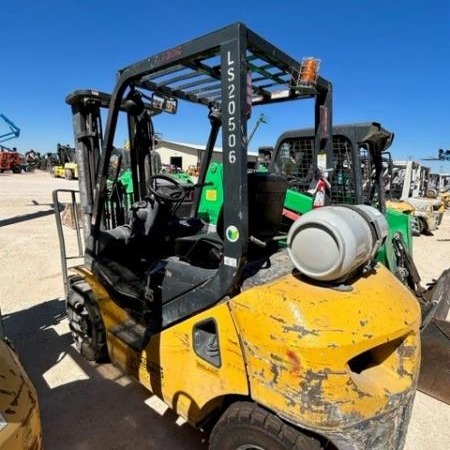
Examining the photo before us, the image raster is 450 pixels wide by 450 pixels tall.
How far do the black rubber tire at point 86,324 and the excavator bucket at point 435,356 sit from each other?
9.54ft

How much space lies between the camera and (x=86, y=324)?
3354 mm

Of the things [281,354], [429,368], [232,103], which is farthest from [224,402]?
[429,368]

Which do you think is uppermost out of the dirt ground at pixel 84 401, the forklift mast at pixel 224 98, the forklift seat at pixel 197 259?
the forklift mast at pixel 224 98

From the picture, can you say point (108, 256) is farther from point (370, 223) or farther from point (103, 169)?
point (370, 223)

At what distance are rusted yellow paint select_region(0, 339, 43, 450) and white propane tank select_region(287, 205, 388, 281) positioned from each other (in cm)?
142

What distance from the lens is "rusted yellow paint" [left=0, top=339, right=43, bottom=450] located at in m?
1.48

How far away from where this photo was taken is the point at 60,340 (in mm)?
3922

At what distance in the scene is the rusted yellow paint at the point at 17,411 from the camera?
1481mm

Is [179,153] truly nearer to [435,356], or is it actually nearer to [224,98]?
[435,356]

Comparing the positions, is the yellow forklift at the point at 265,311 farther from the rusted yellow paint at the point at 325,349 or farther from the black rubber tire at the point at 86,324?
the black rubber tire at the point at 86,324

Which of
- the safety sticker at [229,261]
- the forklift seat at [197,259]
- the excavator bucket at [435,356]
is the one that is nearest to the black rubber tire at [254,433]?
the forklift seat at [197,259]

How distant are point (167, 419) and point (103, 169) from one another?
1.93 meters

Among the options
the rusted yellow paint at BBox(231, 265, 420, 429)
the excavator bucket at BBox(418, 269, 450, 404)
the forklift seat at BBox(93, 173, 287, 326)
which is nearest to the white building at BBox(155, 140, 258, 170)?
the excavator bucket at BBox(418, 269, 450, 404)

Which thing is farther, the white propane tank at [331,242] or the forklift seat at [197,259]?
the forklift seat at [197,259]
